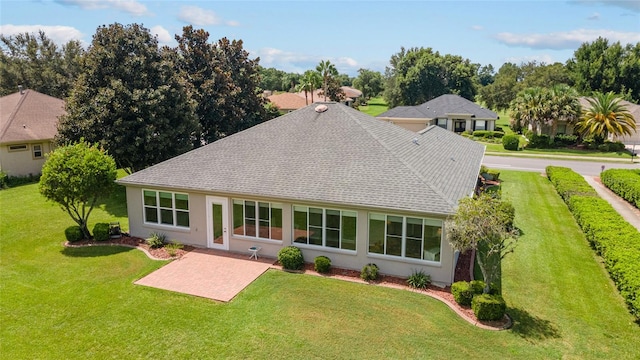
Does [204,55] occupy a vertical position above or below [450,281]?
above

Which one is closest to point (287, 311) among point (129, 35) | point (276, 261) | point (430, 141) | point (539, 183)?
point (276, 261)

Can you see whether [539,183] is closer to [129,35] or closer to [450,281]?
[450,281]

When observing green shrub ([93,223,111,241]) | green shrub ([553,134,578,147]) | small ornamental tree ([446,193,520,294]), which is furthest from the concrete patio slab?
green shrub ([553,134,578,147])

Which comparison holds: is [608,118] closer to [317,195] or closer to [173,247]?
[317,195]

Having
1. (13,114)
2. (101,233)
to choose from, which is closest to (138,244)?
(101,233)

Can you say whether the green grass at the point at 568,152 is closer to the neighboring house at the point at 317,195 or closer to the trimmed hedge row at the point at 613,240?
the trimmed hedge row at the point at 613,240
